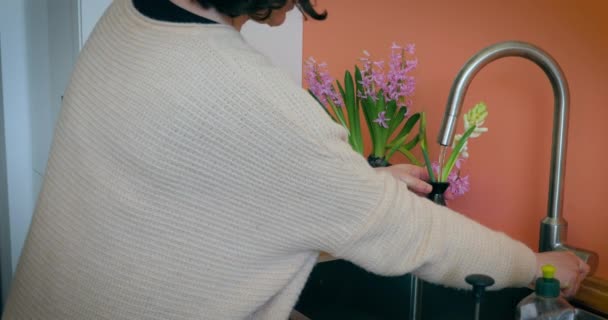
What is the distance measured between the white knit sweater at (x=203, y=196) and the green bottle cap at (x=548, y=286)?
0.07 m

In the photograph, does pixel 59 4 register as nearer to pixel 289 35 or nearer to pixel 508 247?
pixel 289 35

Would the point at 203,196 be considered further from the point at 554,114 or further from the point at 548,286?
the point at 554,114

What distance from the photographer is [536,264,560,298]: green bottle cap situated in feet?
2.29

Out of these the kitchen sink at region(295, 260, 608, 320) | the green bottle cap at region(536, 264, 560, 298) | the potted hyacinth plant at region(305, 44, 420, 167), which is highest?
the potted hyacinth plant at region(305, 44, 420, 167)

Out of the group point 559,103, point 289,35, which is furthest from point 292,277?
point 289,35

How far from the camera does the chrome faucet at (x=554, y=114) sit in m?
0.93

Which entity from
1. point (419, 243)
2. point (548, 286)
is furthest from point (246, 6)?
point (548, 286)

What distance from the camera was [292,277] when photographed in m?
0.72

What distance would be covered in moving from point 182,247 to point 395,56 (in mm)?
692

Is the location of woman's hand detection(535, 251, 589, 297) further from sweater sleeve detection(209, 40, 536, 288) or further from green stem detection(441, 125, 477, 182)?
green stem detection(441, 125, 477, 182)

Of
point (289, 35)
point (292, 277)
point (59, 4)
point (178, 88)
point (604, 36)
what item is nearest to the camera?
point (178, 88)

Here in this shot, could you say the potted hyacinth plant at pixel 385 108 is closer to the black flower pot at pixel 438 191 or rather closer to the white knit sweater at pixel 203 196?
the black flower pot at pixel 438 191

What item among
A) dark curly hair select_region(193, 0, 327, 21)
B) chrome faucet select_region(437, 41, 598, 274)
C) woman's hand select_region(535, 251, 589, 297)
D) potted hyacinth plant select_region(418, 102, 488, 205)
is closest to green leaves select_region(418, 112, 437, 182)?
potted hyacinth plant select_region(418, 102, 488, 205)

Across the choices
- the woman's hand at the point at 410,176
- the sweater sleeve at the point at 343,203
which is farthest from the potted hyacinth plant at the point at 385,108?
the sweater sleeve at the point at 343,203
